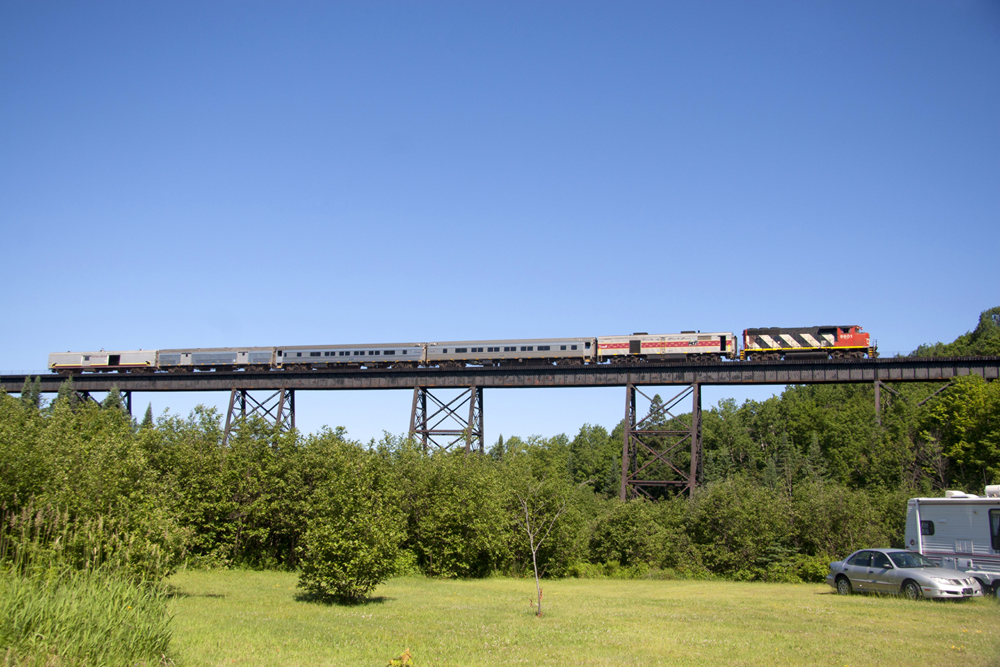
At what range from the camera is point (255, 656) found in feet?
42.3

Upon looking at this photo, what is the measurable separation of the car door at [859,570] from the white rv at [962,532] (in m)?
2.49

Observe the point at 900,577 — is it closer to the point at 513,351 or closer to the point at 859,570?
the point at 859,570

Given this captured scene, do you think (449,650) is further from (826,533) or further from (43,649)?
(826,533)

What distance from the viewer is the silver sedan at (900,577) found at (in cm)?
1873

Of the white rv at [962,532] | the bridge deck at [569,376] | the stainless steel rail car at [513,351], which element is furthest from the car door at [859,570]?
the stainless steel rail car at [513,351]

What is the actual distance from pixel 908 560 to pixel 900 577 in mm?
773

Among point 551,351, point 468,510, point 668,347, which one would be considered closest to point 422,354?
point 551,351

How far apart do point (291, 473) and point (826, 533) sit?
90.9 feet

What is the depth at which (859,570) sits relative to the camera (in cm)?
2148

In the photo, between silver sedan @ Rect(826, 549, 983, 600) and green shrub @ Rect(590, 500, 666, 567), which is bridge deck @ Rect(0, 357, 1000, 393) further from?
silver sedan @ Rect(826, 549, 983, 600)

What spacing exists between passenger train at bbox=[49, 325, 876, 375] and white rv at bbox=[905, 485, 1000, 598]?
27.5 m

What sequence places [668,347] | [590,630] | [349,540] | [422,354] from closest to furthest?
1. [590,630]
2. [349,540]
3. [668,347]
4. [422,354]

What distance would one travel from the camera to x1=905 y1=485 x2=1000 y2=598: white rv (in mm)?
20438

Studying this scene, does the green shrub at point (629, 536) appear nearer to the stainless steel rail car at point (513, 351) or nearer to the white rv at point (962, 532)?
the stainless steel rail car at point (513, 351)
